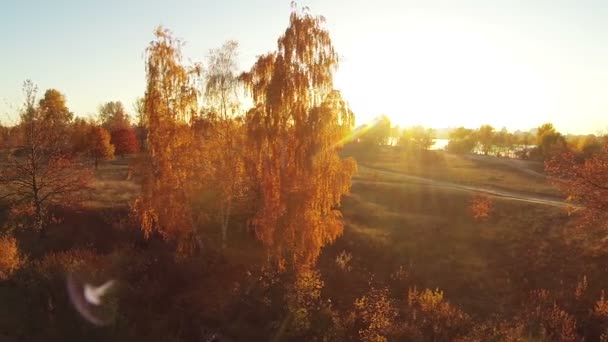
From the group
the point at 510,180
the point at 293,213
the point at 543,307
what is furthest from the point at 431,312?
the point at 510,180

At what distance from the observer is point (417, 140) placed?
97438 mm

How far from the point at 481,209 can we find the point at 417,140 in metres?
66.5

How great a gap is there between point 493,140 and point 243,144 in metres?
108


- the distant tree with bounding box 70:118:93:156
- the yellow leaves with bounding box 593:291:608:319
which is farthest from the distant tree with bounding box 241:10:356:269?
the distant tree with bounding box 70:118:93:156

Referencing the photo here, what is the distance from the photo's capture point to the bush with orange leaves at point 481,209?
32.4 meters

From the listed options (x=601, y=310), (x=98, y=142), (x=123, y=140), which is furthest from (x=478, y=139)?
(x=601, y=310)

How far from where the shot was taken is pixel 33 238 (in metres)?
25.6

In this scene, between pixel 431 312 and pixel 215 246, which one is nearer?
pixel 431 312

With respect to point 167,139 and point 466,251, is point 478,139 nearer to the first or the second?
point 466,251

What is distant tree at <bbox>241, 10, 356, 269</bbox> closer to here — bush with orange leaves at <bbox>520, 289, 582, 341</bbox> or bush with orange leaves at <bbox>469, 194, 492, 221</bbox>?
bush with orange leaves at <bbox>520, 289, 582, 341</bbox>

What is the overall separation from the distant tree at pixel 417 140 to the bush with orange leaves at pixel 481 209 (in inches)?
2167

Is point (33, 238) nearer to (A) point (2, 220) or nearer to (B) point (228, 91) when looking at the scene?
(A) point (2, 220)

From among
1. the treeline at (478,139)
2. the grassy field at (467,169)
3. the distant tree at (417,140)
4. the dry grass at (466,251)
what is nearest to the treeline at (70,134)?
the dry grass at (466,251)

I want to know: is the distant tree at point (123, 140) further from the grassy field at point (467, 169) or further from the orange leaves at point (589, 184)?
the orange leaves at point (589, 184)
